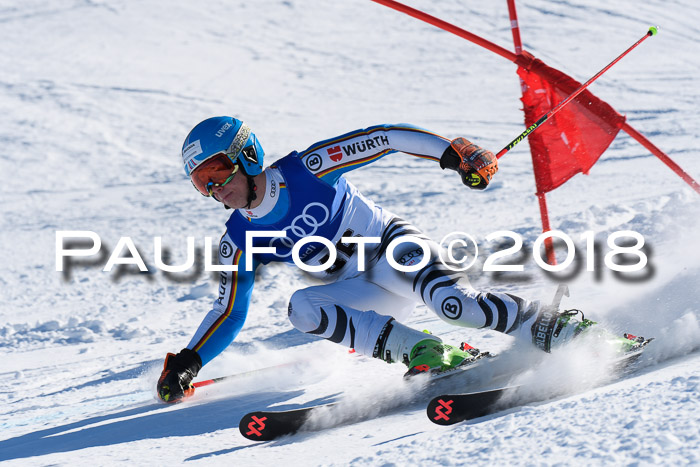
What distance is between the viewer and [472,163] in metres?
3.28

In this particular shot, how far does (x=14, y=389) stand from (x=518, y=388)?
303 centimetres

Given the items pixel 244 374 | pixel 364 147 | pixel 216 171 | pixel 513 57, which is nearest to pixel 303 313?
pixel 216 171

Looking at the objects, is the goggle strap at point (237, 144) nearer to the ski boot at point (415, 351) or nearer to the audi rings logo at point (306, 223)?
the audi rings logo at point (306, 223)

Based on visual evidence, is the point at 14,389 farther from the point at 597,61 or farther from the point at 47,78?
the point at 597,61

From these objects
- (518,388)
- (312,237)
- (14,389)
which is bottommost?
(14,389)

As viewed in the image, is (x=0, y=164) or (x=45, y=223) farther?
(x=0, y=164)

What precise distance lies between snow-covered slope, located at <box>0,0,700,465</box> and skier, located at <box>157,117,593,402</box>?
19cm

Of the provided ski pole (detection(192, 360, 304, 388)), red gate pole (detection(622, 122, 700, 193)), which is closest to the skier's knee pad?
ski pole (detection(192, 360, 304, 388))

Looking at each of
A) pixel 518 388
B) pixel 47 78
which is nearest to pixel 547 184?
pixel 518 388

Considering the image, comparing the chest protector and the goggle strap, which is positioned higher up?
the goggle strap

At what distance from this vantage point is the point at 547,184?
545 centimetres

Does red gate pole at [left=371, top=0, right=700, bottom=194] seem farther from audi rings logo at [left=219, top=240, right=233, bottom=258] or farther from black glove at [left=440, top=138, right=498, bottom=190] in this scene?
audi rings logo at [left=219, top=240, right=233, bottom=258]

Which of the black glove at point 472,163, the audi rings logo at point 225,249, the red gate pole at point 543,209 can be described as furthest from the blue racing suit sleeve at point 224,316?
the red gate pole at point 543,209

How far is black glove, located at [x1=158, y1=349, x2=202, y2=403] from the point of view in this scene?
3580 mm
